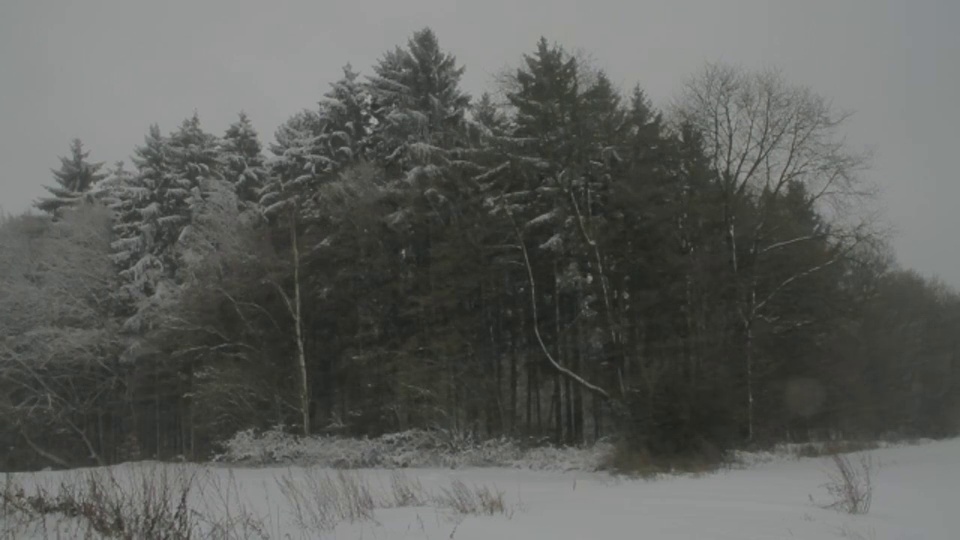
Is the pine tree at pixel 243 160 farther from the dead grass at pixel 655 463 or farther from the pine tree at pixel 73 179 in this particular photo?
the dead grass at pixel 655 463

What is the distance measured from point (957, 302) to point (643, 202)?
120 feet

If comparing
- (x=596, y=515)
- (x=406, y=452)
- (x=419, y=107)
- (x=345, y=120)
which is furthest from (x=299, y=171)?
(x=596, y=515)

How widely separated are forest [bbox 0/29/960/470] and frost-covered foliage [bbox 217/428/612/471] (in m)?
1.02

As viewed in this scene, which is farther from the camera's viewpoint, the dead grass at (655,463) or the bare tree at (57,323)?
the bare tree at (57,323)

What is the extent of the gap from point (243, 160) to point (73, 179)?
1199 centimetres

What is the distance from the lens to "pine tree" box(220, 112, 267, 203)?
35.8 meters

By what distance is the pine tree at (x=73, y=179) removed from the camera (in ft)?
128

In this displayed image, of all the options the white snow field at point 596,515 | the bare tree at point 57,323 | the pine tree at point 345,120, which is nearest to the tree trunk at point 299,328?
the pine tree at point 345,120

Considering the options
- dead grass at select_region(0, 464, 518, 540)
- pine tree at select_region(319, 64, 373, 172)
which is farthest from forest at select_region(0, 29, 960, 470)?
dead grass at select_region(0, 464, 518, 540)

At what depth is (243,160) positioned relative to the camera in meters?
36.7

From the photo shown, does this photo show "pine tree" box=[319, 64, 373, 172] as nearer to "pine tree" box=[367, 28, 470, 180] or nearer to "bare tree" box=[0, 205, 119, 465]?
"pine tree" box=[367, 28, 470, 180]

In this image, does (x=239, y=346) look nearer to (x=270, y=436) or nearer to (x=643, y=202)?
(x=270, y=436)

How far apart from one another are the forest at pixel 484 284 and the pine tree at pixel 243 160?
2744 mm

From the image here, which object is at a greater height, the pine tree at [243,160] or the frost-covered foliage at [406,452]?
the pine tree at [243,160]
